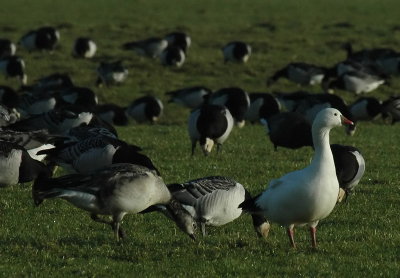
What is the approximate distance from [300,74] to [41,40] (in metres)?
12.2

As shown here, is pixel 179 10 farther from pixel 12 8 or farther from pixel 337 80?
pixel 337 80

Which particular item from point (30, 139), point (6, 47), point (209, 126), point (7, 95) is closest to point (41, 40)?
point (6, 47)

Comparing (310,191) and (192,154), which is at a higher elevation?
(310,191)

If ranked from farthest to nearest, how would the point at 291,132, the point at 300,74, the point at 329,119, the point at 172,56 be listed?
the point at 172,56 → the point at 300,74 → the point at 291,132 → the point at 329,119

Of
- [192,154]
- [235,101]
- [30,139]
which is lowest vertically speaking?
[235,101]

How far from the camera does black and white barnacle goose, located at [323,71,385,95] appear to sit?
28.1 metres

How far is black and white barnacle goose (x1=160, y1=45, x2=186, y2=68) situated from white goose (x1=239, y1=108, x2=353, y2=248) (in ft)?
75.6

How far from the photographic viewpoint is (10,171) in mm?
11148

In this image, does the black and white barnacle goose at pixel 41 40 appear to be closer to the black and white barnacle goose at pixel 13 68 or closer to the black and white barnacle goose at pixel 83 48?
the black and white barnacle goose at pixel 83 48

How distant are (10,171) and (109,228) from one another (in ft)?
6.69

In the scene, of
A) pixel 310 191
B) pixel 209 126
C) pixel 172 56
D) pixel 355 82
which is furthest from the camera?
pixel 172 56

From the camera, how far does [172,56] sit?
31734mm

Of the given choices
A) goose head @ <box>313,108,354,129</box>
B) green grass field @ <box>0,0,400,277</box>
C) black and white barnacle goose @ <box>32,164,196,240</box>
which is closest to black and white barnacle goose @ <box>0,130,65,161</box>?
green grass field @ <box>0,0,400,277</box>

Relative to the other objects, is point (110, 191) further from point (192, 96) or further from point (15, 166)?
point (192, 96)
